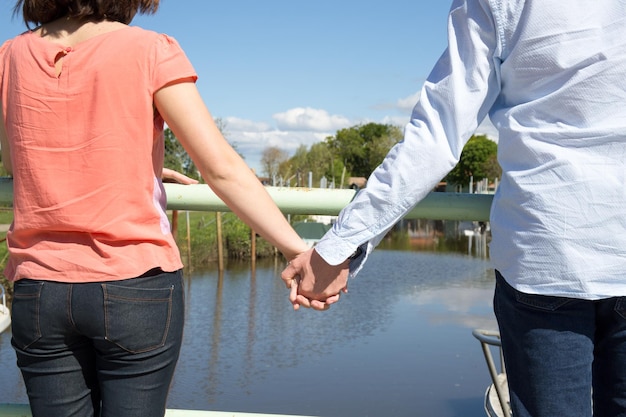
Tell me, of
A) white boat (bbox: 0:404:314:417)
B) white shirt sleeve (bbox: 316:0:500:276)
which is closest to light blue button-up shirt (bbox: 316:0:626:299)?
white shirt sleeve (bbox: 316:0:500:276)

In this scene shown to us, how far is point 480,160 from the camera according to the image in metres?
63.5

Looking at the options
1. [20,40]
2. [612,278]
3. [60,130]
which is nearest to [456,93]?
[612,278]

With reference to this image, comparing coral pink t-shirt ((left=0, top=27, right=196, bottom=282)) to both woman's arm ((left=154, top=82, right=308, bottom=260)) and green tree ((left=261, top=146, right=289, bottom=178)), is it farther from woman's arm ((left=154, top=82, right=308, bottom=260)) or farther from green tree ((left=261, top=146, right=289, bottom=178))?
green tree ((left=261, top=146, right=289, bottom=178))

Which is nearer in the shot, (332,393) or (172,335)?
(172,335)

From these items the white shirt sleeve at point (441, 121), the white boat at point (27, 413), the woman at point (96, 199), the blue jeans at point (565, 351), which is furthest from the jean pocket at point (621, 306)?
the white boat at point (27, 413)

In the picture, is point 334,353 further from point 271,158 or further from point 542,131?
point 271,158

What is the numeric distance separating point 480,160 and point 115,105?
6399 centimetres

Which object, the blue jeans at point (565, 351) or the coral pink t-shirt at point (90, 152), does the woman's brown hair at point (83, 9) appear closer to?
the coral pink t-shirt at point (90, 152)

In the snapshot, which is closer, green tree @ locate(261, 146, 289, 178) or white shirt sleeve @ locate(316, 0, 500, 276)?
white shirt sleeve @ locate(316, 0, 500, 276)

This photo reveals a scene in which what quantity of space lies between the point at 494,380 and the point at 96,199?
2.20 m

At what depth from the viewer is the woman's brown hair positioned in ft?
4.28

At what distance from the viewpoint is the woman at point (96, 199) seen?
1.25 meters

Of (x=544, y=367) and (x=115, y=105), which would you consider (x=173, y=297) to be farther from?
(x=544, y=367)

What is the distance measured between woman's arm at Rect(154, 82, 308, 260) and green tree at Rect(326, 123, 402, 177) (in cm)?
6630
